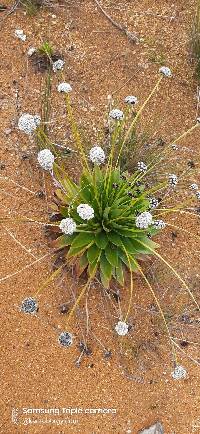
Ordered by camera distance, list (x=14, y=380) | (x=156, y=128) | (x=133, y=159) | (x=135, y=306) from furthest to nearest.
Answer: (x=156, y=128) < (x=133, y=159) < (x=135, y=306) < (x=14, y=380)

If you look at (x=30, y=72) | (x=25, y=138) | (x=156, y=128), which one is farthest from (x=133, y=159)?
(x=30, y=72)

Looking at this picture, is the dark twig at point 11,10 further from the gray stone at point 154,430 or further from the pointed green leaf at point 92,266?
the gray stone at point 154,430

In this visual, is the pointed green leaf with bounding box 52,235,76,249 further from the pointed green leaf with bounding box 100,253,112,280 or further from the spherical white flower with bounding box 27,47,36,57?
the spherical white flower with bounding box 27,47,36,57

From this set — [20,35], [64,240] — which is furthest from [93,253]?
[20,35]

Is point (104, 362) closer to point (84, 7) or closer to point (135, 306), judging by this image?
point (135, 306)

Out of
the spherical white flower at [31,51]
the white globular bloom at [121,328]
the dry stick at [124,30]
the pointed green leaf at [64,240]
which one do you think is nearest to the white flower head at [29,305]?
the pointed green leaf at [64,240]

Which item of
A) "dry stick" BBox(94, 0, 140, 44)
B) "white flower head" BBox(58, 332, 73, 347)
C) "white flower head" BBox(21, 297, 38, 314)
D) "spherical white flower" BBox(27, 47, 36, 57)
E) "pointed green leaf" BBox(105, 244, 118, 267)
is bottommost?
"white flower head" BBox(58, 332, 73, 347)

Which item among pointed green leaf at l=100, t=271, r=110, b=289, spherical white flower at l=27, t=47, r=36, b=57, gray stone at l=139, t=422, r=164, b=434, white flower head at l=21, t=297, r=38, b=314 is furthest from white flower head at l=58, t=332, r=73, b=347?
spherical white flower at l=27, t=47, r=36, b=57

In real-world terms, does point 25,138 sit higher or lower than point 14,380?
higher

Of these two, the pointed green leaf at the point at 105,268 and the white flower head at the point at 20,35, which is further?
the white flower head at the point at 20,35
